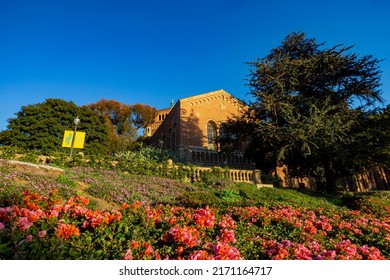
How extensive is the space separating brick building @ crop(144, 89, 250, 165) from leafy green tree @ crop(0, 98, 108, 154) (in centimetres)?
770

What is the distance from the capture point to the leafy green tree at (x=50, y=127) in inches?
939

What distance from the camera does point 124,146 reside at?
3538cm

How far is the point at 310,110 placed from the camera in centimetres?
1642

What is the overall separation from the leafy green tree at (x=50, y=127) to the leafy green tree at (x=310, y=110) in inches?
610

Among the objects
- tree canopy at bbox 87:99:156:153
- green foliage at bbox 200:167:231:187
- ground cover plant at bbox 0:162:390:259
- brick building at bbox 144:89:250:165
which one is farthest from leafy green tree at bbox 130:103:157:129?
ground cover plant at bbox 0:162:390:259

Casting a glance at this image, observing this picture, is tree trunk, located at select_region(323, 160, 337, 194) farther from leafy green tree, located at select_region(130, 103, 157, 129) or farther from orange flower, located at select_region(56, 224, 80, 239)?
leafy green tree, located at select_region(130, 103, 157, 129)

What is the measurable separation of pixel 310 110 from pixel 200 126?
13633 millimetres

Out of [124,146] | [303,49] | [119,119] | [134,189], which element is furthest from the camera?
[119,119]

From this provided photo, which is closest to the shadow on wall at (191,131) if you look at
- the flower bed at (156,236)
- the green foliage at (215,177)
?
the green foliage at (215,177)

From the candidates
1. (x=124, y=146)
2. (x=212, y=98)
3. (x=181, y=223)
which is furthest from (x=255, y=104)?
(x=124, y=146)

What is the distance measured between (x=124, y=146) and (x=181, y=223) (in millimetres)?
32524

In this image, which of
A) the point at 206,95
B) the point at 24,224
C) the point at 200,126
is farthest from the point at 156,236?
the point at 206,95

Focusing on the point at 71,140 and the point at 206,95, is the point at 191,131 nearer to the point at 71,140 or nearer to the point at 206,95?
the point at 206,95

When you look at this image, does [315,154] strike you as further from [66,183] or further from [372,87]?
[66,183]
